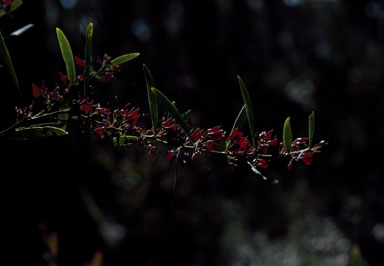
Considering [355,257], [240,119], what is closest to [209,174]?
[240,119]

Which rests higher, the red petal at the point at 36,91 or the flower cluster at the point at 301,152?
the red petal at the point at 36,91

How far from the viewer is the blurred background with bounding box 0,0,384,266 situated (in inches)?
63.7

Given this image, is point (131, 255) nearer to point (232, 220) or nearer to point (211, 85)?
point (232, 220)

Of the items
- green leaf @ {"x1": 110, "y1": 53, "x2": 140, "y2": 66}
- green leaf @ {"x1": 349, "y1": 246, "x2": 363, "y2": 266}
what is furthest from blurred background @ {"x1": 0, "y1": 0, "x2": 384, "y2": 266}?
green leaf @ {"x1": 349, "y1": 246, "x2": 363, "y2": 266}

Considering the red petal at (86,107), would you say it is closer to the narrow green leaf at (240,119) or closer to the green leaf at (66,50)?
the green leaf at (66,50)

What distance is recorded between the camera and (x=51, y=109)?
19.5 inches

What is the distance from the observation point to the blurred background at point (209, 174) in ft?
5.31

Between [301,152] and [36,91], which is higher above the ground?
[36,91]

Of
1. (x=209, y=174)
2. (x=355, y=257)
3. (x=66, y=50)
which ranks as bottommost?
(x=209, y=174)

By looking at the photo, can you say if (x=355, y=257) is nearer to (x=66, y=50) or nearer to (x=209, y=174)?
(x=66, y=50)

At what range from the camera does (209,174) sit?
334 cm

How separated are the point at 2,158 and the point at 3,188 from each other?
0.18m

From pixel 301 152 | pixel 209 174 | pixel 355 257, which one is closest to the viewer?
pixel 355 257

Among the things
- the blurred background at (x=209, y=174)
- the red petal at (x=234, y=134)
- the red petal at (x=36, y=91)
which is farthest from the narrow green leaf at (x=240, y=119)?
the blurred background at (x=209, y=174)
